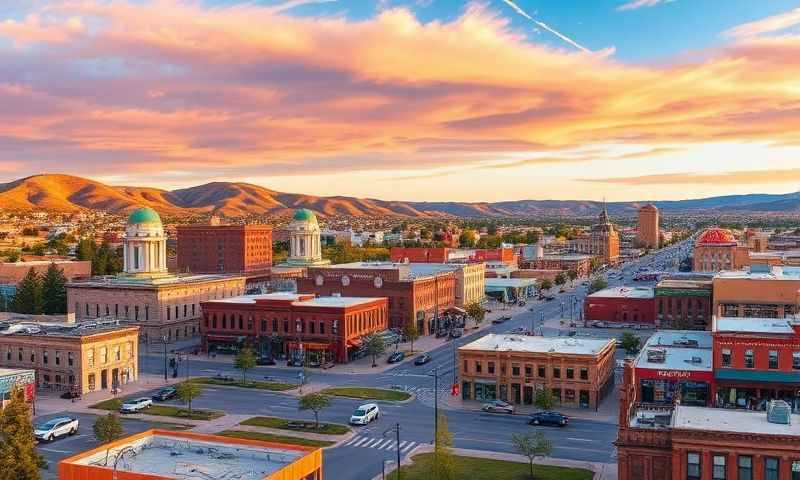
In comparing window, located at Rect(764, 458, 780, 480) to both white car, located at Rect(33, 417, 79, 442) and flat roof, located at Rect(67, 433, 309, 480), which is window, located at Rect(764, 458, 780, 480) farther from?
white car, located at Rect(33, 417, 79, 442)

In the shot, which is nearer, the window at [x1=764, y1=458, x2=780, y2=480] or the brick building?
the window at [x1=764, y1=458, x2=780, y2=480]

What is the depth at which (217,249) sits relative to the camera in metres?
180

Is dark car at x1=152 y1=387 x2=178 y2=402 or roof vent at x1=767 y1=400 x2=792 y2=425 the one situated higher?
roof vent at x1=767 y1=400 x2=792 y2=425

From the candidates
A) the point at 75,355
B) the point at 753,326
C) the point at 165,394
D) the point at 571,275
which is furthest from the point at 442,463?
the point at 571,275

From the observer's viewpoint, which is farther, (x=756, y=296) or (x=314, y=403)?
(x=756, y=296)

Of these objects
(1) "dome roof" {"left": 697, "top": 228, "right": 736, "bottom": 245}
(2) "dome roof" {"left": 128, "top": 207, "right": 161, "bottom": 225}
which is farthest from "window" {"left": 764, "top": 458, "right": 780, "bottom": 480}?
(1) "dome roof" {"left": 697, "top": 228, "right": 736, "bottom": 245}

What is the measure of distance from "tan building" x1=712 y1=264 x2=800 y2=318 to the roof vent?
5630 cm

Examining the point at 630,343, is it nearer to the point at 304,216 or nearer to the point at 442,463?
the point at 442,463

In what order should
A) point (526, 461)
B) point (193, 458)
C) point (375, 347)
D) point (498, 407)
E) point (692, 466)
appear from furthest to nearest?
point (375, 347) → point (498, 407) → point (526, 461) → point (692, 466) → point (193, 458)

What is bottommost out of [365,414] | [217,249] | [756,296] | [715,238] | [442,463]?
[365,414]

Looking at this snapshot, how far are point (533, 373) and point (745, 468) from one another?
35609 mm

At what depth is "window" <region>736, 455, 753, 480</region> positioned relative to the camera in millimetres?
35344

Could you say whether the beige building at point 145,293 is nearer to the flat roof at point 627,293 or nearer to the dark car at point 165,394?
the dark car at point 165,394

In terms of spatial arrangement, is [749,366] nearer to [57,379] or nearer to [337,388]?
[337,388]
